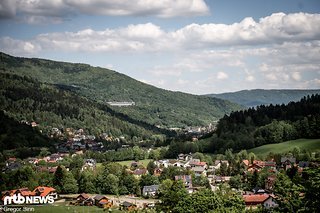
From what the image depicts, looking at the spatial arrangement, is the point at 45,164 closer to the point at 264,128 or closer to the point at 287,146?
the point at 287,146

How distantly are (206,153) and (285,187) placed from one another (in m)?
76.7

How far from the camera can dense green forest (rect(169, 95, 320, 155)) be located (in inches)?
4001

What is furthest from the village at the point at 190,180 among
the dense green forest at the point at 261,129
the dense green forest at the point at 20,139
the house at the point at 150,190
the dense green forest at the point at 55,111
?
the dense green forest at the point at 55,111

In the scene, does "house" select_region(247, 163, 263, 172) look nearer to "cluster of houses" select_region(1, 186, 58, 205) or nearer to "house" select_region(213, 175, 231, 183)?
"house" select_region(213, 175, 231, 183)

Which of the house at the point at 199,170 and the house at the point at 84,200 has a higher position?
the house at the point at 199,170

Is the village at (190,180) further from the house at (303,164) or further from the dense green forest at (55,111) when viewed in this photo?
the dense green forest at (55,111)

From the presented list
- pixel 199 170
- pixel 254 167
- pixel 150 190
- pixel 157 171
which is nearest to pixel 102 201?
pixel 150 190

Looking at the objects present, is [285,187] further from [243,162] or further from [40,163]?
[40,163]

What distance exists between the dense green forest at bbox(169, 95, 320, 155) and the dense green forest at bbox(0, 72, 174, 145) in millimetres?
48281

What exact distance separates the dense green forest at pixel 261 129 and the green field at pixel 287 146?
10.4 feet

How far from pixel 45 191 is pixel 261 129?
60.9 meters

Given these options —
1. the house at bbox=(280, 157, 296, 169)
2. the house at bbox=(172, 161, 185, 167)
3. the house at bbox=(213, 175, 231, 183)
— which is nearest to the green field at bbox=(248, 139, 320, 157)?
the house at bbox=(280, 157, 296, 169)

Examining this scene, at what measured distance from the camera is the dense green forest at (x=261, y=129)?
10162 cm

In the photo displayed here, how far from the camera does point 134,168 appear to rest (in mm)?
87875
